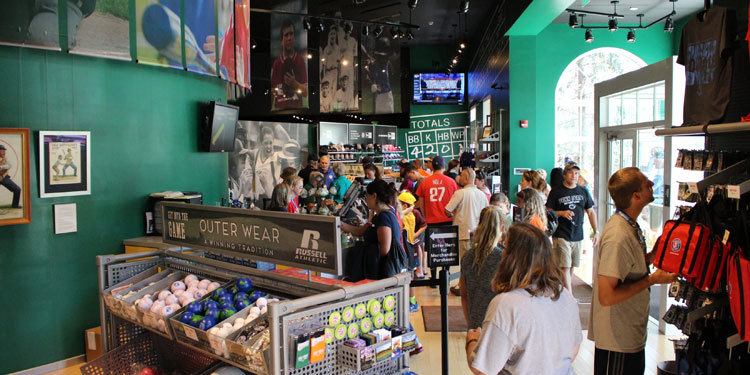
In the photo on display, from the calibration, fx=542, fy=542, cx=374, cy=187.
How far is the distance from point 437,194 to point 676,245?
4679 millimetres

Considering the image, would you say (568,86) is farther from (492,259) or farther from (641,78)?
(492,259)

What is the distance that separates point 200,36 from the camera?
242 inches

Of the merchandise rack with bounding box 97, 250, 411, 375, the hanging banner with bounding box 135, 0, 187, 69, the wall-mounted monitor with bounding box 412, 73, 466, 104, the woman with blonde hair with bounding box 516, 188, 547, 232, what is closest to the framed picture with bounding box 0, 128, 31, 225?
the hanging banner with bounding box 135, 0, 187, 69

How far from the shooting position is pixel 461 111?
67.4 ft

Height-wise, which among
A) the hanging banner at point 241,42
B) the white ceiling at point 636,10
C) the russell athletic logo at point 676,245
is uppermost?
the white ceiling at point 636,10

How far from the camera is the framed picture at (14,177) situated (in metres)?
4.57

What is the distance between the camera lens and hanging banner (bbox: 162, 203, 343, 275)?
7.95 feet

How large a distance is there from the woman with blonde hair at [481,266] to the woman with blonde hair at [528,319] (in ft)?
2.88

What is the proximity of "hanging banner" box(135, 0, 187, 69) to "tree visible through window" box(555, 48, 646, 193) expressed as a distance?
10261 millimetres

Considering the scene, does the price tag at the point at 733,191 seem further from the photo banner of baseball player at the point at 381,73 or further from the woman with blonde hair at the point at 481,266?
the photo banner of baseball player at the point at 381,73

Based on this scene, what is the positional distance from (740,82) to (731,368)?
181cm

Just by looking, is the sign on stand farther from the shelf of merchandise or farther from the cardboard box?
the cardboard box

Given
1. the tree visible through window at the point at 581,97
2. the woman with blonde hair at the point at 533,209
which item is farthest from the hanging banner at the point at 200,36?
the tree visible through window at the point at 581,97

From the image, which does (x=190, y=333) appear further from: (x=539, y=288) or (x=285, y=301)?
(x=539, y=288)
